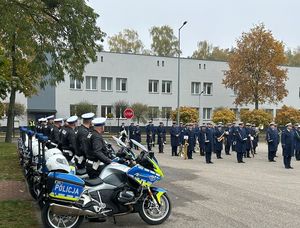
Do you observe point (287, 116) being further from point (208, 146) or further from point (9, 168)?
point (9, 168)

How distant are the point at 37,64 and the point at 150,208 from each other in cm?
1045

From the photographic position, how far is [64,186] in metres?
6.73

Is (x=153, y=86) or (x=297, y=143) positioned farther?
(x=153, y=86)

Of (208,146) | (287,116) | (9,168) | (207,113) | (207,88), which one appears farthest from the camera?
(207,113)

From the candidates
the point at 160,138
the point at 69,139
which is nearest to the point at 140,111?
the point at 160,138

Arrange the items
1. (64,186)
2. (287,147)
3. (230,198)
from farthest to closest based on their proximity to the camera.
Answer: (287,147)
(230,198)
(64,186)

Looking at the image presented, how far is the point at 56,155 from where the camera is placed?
7.58m

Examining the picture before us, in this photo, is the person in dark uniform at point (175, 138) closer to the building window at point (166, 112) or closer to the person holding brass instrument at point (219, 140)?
the person holding brass instrument at point (219, 140)

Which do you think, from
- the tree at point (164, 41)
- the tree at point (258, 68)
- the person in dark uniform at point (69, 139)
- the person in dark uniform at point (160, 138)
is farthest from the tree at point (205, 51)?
the person in dark uniform at point (69, 139)

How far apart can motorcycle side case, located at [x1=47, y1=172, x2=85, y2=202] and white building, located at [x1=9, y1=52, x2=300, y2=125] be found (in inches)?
1630

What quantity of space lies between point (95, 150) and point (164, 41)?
7052 centimetres

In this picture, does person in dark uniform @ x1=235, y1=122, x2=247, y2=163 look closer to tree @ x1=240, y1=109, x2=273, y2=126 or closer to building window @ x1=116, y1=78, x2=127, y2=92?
tree @ x1=240, y1=109, x2=273, y2=126

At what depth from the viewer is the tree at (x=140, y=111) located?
4866cm

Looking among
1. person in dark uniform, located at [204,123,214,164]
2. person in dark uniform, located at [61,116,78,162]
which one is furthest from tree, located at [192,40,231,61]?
person in dark uniform, located at [61,116,78,162]
